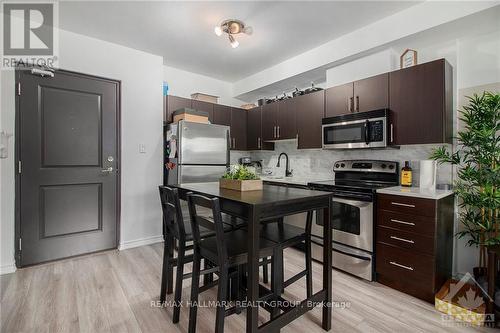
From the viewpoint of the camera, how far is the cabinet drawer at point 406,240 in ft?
6.58

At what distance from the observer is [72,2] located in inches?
92.0

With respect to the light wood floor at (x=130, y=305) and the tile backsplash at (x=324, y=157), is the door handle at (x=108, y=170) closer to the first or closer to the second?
the light wood floor at (x=130, y=305)

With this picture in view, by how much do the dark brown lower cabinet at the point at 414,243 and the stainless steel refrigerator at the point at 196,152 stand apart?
2119 mm

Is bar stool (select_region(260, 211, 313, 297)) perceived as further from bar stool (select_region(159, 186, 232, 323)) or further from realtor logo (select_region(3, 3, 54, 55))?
realtor logo (select_region(3, 3, 54, 55))

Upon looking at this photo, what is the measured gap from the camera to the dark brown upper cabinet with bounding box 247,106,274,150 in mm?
4141

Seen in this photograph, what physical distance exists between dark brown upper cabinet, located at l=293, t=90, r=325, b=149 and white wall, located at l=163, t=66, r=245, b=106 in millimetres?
1636

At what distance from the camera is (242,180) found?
5.75 ft

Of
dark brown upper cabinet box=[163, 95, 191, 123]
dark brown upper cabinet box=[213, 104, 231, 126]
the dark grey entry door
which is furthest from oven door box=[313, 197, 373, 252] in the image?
the dark grey entry door

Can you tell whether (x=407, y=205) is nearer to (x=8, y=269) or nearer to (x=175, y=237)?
(x=175, y=237)

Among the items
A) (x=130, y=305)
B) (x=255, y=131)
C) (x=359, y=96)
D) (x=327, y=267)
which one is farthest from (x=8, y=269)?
(x=359, y=96)

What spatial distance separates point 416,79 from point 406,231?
4.73ft

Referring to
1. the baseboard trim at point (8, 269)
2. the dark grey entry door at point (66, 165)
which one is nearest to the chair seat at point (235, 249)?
the dark grey entry door at point (66, 165)

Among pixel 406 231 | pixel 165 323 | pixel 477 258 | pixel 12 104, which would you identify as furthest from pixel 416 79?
pixel 12 104

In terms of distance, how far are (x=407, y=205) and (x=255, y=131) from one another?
262 centimetres
